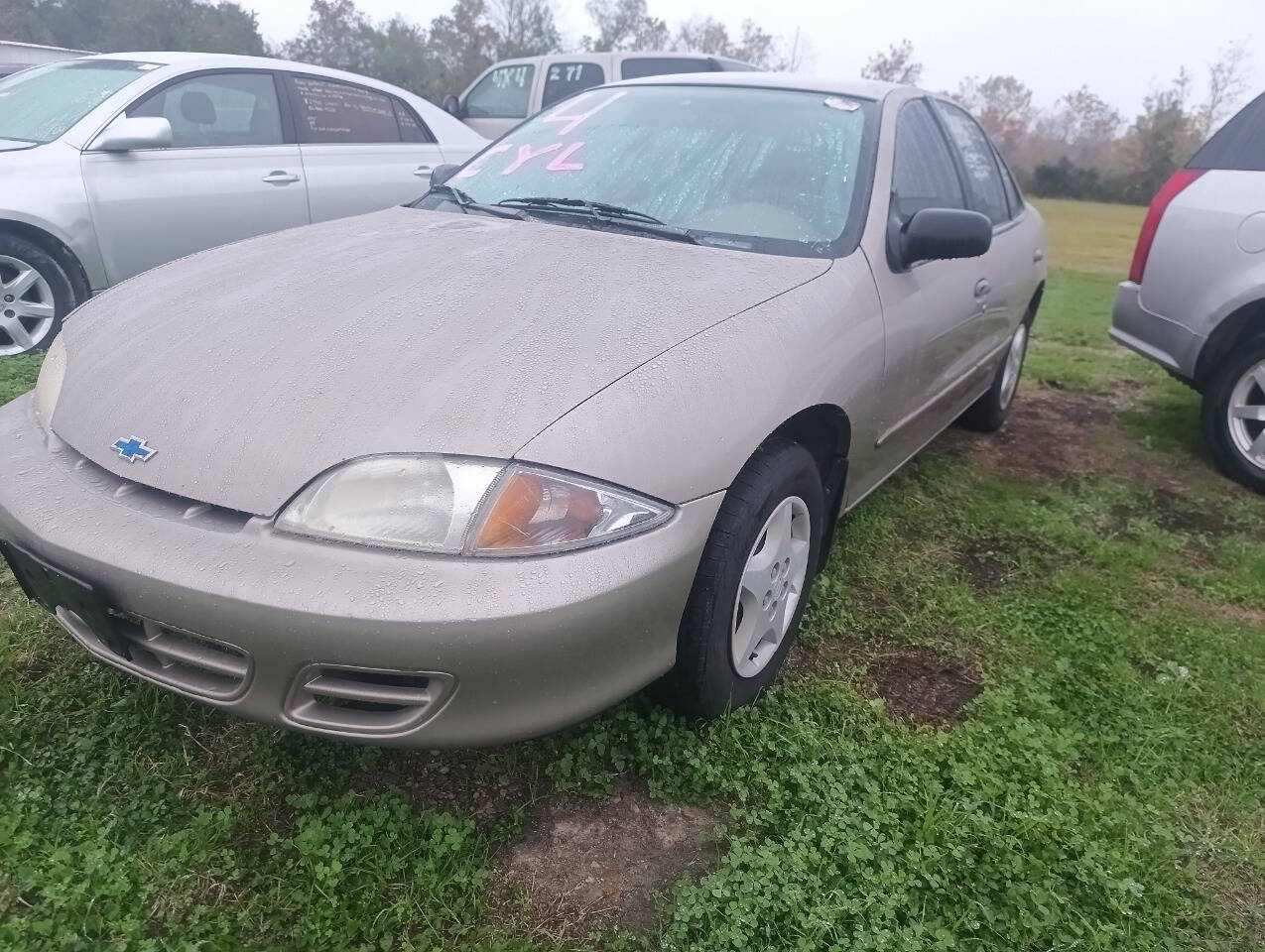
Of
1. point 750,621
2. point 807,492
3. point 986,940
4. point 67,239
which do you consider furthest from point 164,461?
point 67,239

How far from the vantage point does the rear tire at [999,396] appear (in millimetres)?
4285

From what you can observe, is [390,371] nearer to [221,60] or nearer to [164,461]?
[164,461]

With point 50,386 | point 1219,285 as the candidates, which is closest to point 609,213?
point 50,386

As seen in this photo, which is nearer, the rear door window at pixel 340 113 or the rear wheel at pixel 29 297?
the rear wheel at pixel 29 297

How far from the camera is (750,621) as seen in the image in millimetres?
2107

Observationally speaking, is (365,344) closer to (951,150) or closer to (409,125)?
(951,150)

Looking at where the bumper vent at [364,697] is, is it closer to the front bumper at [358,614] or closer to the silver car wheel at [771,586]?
the front bumper at [358,614]

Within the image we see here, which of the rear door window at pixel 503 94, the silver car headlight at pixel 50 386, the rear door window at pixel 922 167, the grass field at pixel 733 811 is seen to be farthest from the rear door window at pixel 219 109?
the rear door window at pixel 503 94

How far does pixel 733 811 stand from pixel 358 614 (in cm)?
93

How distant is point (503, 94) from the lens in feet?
33.3

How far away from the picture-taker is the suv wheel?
389cm

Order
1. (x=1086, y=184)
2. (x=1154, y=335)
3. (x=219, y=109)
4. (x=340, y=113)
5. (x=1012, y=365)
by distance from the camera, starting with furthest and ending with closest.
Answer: (x=1086, y=184), (x=340, y=113), (x=219, y=109), (x=1012, y=365), (x=1154, y=335)

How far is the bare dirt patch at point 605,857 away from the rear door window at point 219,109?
3980 millimetres

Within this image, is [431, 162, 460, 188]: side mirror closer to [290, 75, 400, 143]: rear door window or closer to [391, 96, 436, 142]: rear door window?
[290, 75, 400, 143]: rear door window
